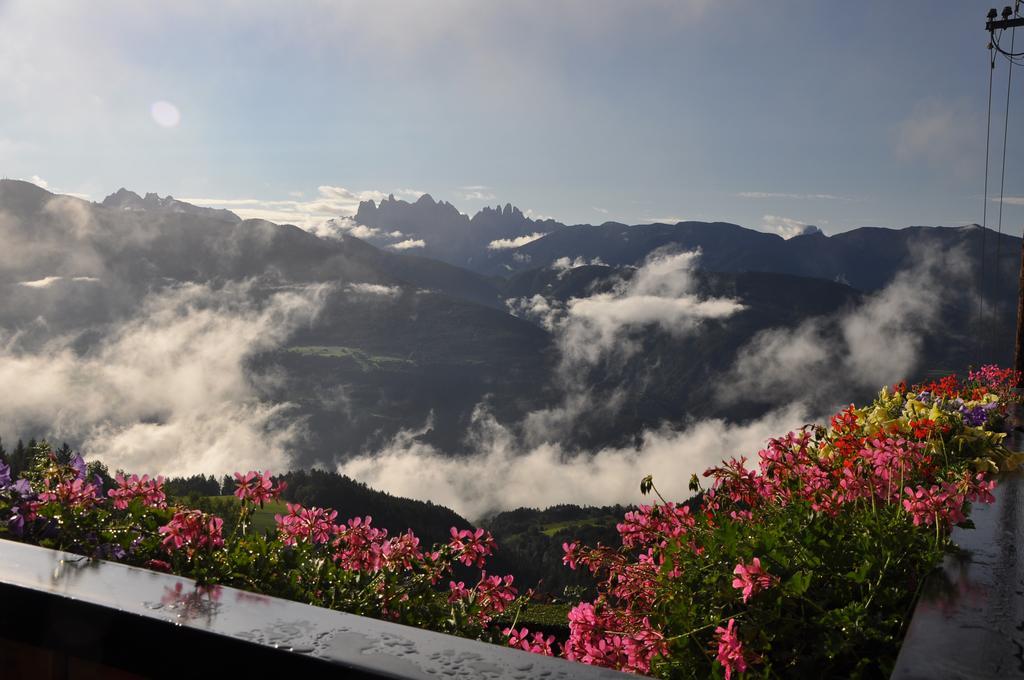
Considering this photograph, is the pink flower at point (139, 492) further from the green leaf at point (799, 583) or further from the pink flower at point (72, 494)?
the green leaf at point (799, 583)

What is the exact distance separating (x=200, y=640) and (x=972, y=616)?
2594 mm

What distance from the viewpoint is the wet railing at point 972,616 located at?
2.13 m

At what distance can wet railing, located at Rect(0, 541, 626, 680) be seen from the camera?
1727 mm

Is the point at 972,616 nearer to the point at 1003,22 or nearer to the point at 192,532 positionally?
the point at 192,532

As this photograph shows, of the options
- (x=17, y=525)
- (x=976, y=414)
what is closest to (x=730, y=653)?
(x=17, y=525)

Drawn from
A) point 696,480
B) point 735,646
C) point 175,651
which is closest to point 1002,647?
point 735,646

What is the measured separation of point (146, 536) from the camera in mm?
3064

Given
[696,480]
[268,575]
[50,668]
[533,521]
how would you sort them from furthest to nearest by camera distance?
[533,521] → [696,480] → [268,575] → [50,668]

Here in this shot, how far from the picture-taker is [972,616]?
2.61 meters

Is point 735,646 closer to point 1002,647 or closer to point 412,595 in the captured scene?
point 1002,647

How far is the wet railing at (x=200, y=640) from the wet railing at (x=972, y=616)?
1131 millimetres

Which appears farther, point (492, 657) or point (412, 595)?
point (412, 595)

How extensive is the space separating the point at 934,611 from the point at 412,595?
208 centimetres

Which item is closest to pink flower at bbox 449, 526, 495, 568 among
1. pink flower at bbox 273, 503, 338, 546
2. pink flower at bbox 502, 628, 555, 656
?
pink flower at bbox 502, 628, 555, 656
